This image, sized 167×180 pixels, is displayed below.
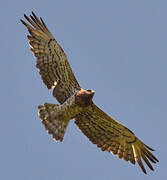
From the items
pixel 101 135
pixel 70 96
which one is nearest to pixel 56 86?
pixel 70 96

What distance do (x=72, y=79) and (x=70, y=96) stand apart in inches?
20.3

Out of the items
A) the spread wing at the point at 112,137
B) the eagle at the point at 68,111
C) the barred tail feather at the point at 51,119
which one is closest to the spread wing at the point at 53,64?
the eagle at the point at 68,111

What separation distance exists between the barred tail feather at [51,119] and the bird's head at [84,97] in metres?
0.70

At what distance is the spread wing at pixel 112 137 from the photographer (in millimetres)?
17000

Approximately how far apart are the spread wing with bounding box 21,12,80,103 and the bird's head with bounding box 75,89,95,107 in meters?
0.58

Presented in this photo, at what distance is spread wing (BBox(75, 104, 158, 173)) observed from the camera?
17.0 meters

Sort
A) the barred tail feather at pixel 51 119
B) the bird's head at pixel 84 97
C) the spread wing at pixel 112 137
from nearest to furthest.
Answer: the bird's head at pixel 84 97 → the barred tail feather at pixel 51 119 → the spread wing at pixel 112 137

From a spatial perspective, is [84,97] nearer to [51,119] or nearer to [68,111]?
[68,111]

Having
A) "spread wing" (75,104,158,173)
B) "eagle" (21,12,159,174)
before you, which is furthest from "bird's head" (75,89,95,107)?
"spread wing" (75,104,158,173)

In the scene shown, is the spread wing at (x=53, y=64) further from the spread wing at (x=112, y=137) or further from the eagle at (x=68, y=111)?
the spread wing at (x=112, y=137)

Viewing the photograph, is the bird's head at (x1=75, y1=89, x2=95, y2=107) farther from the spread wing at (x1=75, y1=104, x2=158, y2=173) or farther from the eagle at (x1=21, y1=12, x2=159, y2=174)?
the spread wing at (x1=75, y1=104, x2=158, y2=173)

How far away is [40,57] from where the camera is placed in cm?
1694

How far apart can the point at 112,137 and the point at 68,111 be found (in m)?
1.80

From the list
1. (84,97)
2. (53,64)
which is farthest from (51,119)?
(53,64)
